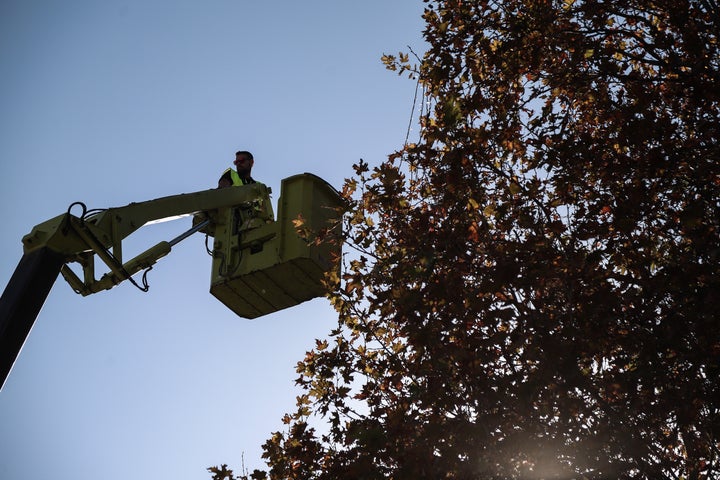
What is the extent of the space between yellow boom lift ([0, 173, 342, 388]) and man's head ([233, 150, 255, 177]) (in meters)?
0.65

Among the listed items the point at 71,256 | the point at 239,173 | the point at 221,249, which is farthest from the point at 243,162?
the point at 71,256

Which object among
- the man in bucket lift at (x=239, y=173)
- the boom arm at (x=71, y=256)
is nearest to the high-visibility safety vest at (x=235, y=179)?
the man in bucket lift at (x=239, y=173)

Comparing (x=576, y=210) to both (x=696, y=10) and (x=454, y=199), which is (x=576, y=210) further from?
(x=696, y=10)

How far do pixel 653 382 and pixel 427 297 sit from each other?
6.48 ft

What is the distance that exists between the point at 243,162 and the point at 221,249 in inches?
82.2

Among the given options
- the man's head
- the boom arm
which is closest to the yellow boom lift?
the boom arm

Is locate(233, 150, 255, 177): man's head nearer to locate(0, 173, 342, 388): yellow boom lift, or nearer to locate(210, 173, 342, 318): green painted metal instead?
locate(0, 173, 342, 388): yellow boom lift

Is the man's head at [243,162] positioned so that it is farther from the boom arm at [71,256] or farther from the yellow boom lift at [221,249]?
the boom arm at [71,256]

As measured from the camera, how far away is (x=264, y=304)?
10.0 metres

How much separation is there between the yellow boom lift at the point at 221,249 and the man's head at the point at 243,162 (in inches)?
25.6

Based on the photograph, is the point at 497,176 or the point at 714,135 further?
the point at 497,176

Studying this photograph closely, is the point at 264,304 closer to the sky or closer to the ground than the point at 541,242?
closer to the sky

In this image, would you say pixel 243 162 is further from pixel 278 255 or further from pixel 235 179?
pixel 278 255

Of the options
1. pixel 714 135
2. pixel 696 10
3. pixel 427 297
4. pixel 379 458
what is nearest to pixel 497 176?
pixel 427 297
